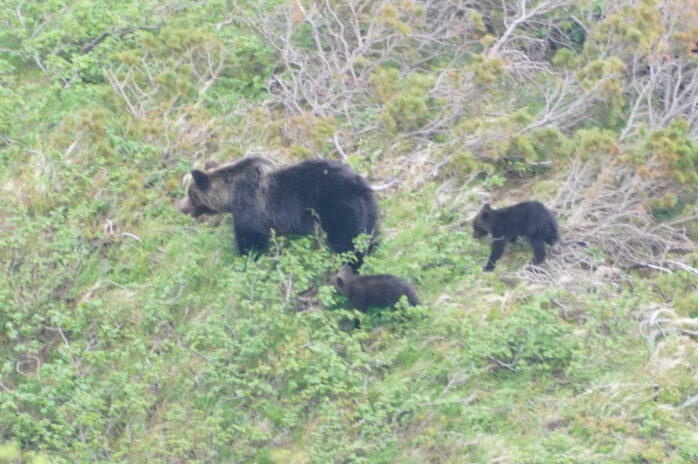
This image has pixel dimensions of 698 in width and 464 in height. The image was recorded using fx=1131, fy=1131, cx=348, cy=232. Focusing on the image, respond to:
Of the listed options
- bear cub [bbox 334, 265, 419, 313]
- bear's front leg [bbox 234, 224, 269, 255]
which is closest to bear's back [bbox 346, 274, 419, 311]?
bear cub [bbox 334, 265, 419, 313]

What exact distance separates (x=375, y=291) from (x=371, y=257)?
574mm

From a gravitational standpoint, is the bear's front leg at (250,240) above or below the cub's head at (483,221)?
above

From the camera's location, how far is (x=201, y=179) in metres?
10.8

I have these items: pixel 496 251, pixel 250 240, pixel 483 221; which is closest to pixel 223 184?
pixel 250 240

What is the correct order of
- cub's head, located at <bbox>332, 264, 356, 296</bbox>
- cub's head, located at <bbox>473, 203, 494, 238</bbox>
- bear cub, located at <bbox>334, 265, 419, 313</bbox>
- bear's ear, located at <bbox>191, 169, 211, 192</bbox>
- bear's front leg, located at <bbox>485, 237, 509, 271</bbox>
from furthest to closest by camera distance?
bear's ear, located at <bbox>191, 169, 211, 192</bbox>
cub's head, located at <bbox>473, 203, 494, 238</bbox>
bear's front leg, located at <bbox>485, 237, 509, 271</bbox>
cub's head, located at <bbox>332, 264, 356, 296</bbox>
bear cub, located at <bbox>334, 265, 419, 313</bbox>

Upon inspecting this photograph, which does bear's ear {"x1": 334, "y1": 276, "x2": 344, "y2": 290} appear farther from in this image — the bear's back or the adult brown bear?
the adult brown bear

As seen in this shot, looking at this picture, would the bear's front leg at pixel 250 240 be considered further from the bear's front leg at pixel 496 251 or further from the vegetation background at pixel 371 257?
the bear's front leg at pixel 496 251

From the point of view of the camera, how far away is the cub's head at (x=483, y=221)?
34.6ft

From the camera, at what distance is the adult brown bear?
10.2 m

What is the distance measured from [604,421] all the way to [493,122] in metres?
4.56

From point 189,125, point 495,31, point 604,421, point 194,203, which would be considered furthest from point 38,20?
point 604,421

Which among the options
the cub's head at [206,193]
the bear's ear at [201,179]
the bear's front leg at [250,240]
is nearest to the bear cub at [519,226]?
the bear's front leg at [250,240]

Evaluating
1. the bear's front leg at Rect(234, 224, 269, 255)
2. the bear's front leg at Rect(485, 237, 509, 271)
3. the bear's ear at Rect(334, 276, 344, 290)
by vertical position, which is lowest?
the bear's front leg at Rect(485, 237, 509, 271)

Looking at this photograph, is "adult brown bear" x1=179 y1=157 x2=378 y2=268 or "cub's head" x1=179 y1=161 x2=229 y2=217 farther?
"cub's head" x1=179 y1=161 x2=229 y2=217
